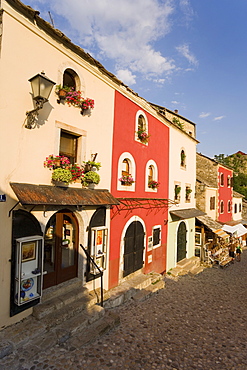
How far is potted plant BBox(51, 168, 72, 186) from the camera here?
6125 millimetres

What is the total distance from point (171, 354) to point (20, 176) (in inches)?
234

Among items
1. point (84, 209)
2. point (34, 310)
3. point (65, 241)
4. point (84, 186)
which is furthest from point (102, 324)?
point (84, 186)

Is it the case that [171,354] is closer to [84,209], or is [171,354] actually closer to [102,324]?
[102,324]

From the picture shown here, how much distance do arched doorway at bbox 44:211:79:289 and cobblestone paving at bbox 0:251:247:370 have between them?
2.01 metres

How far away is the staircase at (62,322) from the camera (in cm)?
487

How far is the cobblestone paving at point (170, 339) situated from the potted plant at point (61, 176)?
13.1ft

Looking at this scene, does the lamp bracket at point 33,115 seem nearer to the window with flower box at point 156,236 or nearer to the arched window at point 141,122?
the arched window at point 141,122

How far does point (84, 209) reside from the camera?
7270 mm

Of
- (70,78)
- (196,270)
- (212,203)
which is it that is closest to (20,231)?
(70,78)

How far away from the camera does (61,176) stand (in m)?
6.12

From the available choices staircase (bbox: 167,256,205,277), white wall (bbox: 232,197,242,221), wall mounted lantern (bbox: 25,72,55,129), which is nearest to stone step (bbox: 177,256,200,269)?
staircase (bbox: 167,256,205,277)

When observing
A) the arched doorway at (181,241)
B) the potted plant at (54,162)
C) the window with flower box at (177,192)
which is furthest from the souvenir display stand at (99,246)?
the arched doorway at (181,241)

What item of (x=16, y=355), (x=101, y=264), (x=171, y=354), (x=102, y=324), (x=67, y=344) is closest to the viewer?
(x=16, y=355)

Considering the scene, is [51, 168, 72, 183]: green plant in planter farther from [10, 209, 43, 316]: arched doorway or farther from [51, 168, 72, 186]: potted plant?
[10, 209, 43, 316]: arched doorway
